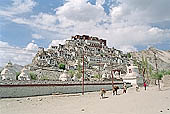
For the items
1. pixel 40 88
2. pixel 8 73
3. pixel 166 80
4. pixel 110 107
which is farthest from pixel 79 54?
pixel 110 107

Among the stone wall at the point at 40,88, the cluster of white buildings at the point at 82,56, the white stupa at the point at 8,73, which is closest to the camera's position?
the stone wall at the point at 40,88

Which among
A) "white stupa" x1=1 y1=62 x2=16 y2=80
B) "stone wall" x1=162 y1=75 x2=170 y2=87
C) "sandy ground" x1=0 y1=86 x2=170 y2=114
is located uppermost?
"white stupa" x1=1 y1=62 x2=16 y2=80

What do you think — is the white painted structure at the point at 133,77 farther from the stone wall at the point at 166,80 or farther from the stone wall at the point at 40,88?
the stone wall at the point at 166,80

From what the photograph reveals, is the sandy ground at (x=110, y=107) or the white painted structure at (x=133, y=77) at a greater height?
the white painted structure at (x=133, y=77)

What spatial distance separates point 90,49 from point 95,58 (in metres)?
13.9

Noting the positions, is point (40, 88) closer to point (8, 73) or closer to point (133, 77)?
point (8, 73)

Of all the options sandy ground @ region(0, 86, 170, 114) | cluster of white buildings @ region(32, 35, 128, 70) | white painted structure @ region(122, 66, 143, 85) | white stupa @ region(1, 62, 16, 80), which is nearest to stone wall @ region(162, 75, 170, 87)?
sandy ground @ region(0, 86, 170, 114)

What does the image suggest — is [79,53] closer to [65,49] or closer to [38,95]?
[65,49]

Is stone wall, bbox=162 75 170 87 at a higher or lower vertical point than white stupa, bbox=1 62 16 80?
lower

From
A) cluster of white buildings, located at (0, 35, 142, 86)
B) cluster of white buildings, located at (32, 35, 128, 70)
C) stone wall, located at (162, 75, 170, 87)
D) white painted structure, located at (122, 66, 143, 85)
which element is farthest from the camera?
cluster of white buildings, located at (32, 35, 128, 70)

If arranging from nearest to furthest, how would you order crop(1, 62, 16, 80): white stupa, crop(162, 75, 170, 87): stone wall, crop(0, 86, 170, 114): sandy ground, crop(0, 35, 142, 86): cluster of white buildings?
crop(0, 86, 170, 114): sandy ground → crop(162, 75, 170, 87): stone wall → crop(1, 62, 16, 80): white stupa → crop(0, 35, 142, 86): cluster of white buildings

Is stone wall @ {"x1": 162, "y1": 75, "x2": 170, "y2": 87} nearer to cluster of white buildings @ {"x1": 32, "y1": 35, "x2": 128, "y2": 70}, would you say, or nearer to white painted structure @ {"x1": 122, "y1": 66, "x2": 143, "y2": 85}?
white painted structure @ {"x1": 122, "y1": 66, "x2": 143, "y2": 85}

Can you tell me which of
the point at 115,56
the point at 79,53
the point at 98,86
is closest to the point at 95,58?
the point at 79,53

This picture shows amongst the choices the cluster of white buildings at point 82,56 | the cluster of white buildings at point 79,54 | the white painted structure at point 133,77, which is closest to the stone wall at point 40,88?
the white painted structure at point 133,77
